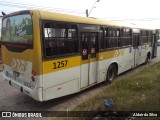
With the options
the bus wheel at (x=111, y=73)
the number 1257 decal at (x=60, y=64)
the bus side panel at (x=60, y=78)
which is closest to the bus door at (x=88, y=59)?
the bus side panel at (x=60, y=78)

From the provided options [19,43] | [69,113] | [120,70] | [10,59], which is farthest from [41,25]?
[120,70]

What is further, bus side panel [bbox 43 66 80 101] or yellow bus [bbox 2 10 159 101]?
bus side panel [bbox 43 66 80 101]

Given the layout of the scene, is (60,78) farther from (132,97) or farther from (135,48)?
(135,48)

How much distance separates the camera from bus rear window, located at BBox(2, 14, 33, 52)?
5.02m

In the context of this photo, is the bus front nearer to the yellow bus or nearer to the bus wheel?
the yellow bus

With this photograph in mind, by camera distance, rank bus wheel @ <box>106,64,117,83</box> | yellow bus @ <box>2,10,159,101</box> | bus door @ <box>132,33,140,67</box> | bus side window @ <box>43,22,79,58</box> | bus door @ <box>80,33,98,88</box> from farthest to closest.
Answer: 1. bus door @ <box>132,33,140,67</box>
2. bus wheel @ <box>106,64,117,83</box>
3. bus door @ <box>80,33,98,88</box>
4. bus side window @ <box>43,22,79,58</box>
5. yellow bus @ <box>2,10,159,101</box>

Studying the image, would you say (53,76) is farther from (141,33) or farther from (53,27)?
(141,33)

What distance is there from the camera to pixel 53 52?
5.28 metres

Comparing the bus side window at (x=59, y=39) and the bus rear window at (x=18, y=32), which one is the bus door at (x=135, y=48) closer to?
the bus side window at (x=59, y=39)

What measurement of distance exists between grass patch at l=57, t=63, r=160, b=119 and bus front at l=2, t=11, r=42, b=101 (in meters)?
1.44

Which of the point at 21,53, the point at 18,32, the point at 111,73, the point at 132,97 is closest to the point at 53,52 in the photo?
the point at 21,53

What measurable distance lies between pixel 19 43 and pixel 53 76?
1.36 metres

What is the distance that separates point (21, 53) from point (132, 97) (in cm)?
346

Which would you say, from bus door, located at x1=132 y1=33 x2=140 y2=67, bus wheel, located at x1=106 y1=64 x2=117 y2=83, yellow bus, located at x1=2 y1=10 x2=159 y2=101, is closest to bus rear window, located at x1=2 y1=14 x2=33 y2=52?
yellow bus, located at x1=2 y1=10 x2=159 y2=101
